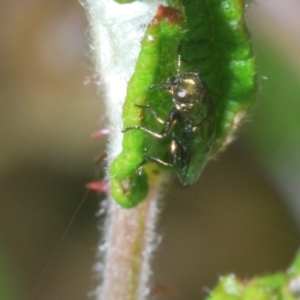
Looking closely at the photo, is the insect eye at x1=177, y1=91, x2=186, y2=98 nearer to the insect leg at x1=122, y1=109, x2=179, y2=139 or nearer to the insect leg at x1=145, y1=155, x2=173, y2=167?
the insect leg at x1=122, y1=109, x2=179, y2=139

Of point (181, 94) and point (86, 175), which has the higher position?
point (181, 94)

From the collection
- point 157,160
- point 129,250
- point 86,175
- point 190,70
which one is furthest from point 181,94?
point 86,175

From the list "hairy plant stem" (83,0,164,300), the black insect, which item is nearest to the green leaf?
the black insect

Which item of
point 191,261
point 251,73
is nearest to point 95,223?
point 191,261

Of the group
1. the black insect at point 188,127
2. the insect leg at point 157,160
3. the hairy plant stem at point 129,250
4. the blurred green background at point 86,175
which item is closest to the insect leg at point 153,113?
the black insect at point 188,127

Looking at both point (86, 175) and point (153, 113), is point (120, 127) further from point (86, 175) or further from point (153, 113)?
point (86, 175)
